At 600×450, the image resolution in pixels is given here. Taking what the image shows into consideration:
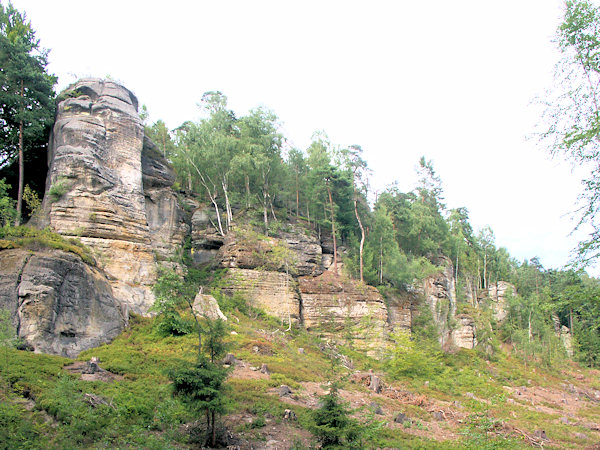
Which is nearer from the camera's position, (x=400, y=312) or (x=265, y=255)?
(x=265, y=255)

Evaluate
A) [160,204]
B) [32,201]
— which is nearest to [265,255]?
[160,204]

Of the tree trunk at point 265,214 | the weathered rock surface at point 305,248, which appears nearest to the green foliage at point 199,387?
the weathered rock surface at point 305,248

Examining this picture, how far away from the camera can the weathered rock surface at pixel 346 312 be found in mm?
29453

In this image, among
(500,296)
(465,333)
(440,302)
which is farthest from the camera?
(500,296)

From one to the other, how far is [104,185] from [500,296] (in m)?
52.0

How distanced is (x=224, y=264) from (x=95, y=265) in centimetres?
997

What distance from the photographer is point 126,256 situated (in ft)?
78.5

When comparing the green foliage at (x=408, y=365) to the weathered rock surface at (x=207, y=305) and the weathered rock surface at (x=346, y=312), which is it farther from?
A: the weathered rock surface at (x=207, y=305)

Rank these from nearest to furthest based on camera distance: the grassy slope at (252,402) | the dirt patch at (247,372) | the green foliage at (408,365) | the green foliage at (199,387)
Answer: the green foliage at (199,387) < the grassy slope at (252,402) < the dirt patch at (247,372) < the green foliage at (408,365)

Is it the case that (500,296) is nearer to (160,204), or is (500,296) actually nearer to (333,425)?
(160,204)

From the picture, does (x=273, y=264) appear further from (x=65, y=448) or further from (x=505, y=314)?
(x=505, y=314)

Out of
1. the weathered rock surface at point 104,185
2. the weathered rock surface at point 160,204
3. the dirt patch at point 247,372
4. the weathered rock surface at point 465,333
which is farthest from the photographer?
the weathered rock surface at point 465,333

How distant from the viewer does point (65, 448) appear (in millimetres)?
8891

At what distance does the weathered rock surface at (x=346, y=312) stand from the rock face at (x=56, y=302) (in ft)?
46.7
